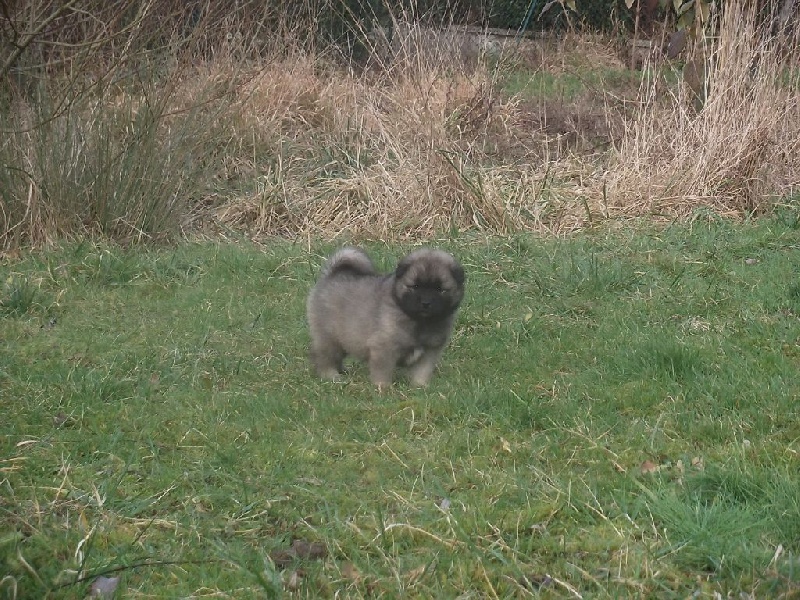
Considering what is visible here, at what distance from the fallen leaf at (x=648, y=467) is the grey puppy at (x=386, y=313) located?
5.00ft

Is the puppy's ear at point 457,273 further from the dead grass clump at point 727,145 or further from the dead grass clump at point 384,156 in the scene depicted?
the dead grass clump at point 727,145

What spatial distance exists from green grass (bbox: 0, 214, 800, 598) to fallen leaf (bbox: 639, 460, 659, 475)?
2cm

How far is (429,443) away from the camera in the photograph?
4.61m

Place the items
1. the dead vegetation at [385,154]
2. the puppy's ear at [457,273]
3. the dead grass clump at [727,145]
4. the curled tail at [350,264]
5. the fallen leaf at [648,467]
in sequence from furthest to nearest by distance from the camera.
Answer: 1. the dead grass clump at [727,145]
2. the dead vegetation at [385,154]
3. the curled tail at [350,264]
4. the puppy's ear at [457,273]
5. the fallen leaf at [648,467]

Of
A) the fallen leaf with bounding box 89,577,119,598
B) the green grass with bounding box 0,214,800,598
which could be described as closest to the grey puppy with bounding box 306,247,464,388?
the green grass with bounding box 0,214,800,598

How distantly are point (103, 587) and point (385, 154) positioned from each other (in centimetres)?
707

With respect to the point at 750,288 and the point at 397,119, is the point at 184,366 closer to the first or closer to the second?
the point at 750,288

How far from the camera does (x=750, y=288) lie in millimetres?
6855

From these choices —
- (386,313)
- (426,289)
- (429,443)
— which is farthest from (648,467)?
(386,313)

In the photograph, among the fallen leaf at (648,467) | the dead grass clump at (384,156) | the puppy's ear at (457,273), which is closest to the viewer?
the fallen leaf at (648,467)

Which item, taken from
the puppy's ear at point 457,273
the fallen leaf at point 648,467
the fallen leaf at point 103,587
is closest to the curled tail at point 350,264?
the puppy's ear at point 457,273

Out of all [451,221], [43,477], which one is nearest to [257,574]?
[43,477]

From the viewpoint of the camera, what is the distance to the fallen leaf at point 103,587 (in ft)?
10.9

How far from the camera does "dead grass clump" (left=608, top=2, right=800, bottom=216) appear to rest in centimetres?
933
